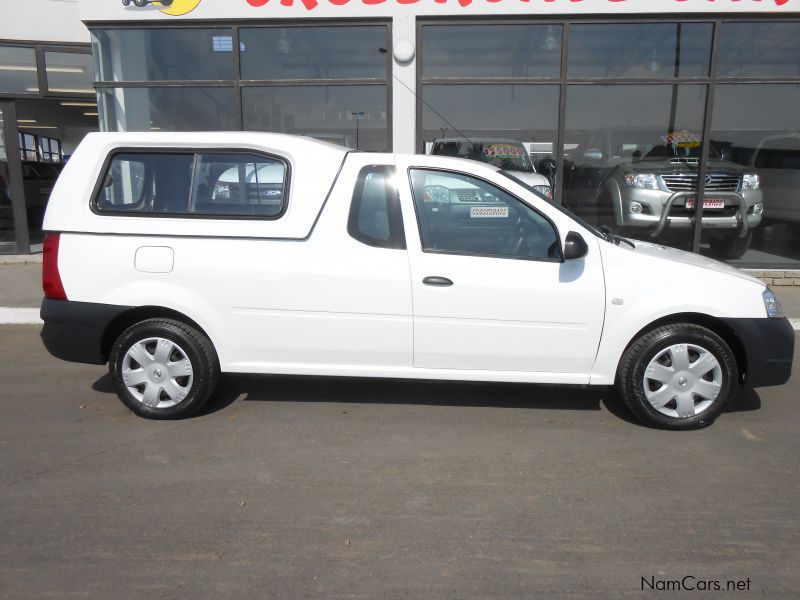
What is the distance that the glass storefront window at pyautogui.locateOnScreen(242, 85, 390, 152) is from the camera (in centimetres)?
959

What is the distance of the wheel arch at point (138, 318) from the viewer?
4211mm

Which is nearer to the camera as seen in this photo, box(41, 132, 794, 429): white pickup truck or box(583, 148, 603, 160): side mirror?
box(41, 132, 794, 429): white pickup truck

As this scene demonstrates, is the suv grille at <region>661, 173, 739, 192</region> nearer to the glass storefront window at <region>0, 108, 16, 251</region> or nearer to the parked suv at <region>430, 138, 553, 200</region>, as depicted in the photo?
the parked suv at <region>430, 138, 553, 200</region>

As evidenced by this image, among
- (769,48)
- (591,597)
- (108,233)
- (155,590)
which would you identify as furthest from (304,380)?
(769,48)

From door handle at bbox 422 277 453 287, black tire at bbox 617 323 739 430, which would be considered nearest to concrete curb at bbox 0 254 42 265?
door handle at bbox 422 277 453 287

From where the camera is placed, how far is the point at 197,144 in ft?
13.9

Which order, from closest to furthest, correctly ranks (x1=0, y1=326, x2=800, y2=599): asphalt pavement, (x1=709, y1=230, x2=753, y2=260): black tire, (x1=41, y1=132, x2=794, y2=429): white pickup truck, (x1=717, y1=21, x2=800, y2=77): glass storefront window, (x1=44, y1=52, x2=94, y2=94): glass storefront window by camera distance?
1. (x1=0, y1=326, x2=800, y2=599): asphalt pavement
2. (x1=41, y1=132, x2=794, y2=429): white pickup truck
3. (x1=717, y1=21, x2=800, y2=77): glass storefront window
4. (x1=709, y1=230, x2=753, y2=260): black tire
5. (x1=44, y1=52, x2=94, y2=94): glass storefront window

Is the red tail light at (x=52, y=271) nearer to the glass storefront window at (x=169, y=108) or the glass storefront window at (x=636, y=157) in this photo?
the glass storefront window at (x=169, y=108)

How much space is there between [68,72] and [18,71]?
0.72 meters

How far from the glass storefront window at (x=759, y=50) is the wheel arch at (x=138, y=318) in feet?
27.4

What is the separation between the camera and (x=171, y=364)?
4215mm

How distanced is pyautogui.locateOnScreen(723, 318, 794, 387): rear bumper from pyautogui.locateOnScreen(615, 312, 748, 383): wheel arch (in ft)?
0.13

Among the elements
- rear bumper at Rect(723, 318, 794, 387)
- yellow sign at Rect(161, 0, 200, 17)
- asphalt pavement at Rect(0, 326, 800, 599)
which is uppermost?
yellow sign at Rect(161, 0, 200, 17)

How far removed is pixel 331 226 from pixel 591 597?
2.54 m
